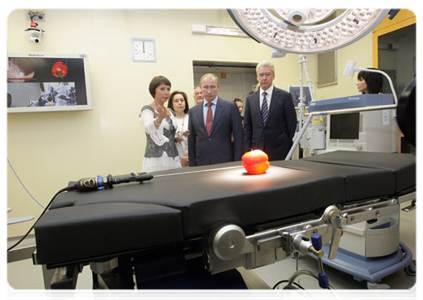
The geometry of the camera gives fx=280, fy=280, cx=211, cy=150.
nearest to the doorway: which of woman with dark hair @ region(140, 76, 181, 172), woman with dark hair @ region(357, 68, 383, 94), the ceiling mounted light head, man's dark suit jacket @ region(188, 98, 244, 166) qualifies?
woman with dark hair @ region(357, 68, 383, 94)

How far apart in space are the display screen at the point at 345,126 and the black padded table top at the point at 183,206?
119cm

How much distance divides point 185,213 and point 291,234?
247 millimetres

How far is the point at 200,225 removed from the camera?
57cm

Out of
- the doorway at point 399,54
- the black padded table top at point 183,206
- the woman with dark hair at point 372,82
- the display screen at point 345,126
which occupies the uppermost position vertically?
the doorway at point 399,54

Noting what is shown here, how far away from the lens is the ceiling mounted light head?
1.10 m

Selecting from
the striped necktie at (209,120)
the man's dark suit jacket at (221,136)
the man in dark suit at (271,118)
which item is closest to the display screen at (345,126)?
the man in dark suit at (271,118)

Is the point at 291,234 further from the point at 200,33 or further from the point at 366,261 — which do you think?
the point at 200,33

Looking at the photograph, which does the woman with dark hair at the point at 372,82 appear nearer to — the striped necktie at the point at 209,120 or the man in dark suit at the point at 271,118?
the man in dark suit at the point at 271,118

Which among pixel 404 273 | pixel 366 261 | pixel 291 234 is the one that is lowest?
pixel 404 273

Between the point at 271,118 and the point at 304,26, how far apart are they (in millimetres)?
1271

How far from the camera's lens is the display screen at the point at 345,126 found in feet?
6.52

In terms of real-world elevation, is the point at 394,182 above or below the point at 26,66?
below

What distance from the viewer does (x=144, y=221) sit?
1.69 ft

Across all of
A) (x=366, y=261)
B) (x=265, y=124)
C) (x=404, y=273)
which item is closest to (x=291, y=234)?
(x=366, y=261)
